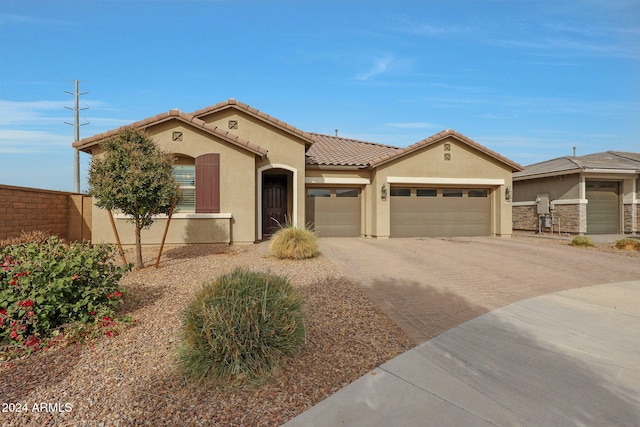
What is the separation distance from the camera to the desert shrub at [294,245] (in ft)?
29.5

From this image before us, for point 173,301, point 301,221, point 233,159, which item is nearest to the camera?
point 173,301

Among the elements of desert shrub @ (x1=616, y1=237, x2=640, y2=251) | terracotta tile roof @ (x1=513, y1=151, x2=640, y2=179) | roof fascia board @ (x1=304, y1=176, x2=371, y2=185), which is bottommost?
desert shrub @ (x1=616, y1=237, x2=640, y2=251)

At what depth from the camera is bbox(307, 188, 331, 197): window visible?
14.9 m

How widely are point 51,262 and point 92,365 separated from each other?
164 centimetres

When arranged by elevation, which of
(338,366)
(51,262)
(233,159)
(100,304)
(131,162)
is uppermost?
(233,159)

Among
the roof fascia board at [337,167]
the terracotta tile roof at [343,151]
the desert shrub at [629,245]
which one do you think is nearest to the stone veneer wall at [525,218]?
the desert shrub at [629,245]

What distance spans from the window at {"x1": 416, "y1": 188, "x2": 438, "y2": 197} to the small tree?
11000 mm

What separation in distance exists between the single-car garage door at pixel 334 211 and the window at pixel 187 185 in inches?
190

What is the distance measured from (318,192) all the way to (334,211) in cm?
112

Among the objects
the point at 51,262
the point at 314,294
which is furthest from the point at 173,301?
the point at 314,294

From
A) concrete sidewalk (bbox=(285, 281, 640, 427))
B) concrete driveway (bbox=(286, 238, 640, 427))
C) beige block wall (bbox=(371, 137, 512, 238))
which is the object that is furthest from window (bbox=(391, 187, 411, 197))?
concrete sidewalk (bbox=(285, 281, 640, 427))

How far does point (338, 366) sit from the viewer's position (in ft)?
11.7

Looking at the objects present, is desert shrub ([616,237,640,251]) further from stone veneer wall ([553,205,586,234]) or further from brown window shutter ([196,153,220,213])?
brown window shutter ([196,153,220,213])

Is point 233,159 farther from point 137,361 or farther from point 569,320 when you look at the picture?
point 569,320
